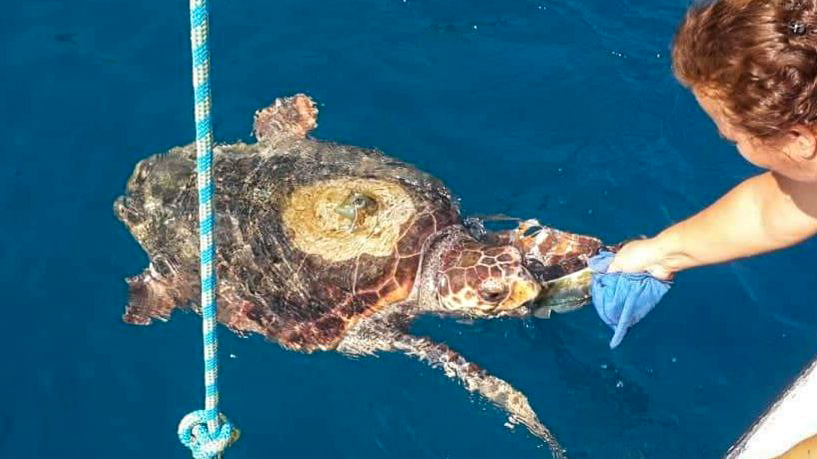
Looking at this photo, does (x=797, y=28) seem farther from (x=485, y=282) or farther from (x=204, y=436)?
(x=485, y=282)

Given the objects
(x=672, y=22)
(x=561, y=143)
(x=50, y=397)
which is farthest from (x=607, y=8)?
(x=50, y=397)

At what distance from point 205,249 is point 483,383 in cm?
189

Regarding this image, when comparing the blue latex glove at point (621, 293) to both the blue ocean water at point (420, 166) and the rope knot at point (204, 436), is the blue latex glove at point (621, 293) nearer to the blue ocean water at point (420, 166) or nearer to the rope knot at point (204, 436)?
the blue ocean water at point (420, 166)

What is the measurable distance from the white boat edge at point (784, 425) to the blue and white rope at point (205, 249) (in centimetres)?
185

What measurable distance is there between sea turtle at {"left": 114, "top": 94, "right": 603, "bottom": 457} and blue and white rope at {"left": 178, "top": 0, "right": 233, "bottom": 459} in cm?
142

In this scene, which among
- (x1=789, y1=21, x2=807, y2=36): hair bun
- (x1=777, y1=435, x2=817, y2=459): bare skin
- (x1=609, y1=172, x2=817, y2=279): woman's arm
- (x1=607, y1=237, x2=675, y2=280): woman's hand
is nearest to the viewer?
(x1=777, y1=435, x2=817, y2=459): bare skin

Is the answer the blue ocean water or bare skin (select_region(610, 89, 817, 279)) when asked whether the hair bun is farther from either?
the blue ocean water

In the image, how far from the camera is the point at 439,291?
3.86 metres

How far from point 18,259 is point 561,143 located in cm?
315

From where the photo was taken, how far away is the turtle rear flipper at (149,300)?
→ 411 centimetres

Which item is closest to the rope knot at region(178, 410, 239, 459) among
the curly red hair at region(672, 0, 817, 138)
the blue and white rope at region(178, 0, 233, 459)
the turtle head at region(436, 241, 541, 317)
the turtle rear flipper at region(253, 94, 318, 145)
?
the blue and white rope at region(178, 0, 233, 459)

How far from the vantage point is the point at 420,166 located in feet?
16.0

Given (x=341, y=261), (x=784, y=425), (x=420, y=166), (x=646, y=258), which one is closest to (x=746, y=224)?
(x=646, y=258)

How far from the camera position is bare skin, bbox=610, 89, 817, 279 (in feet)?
7.36
